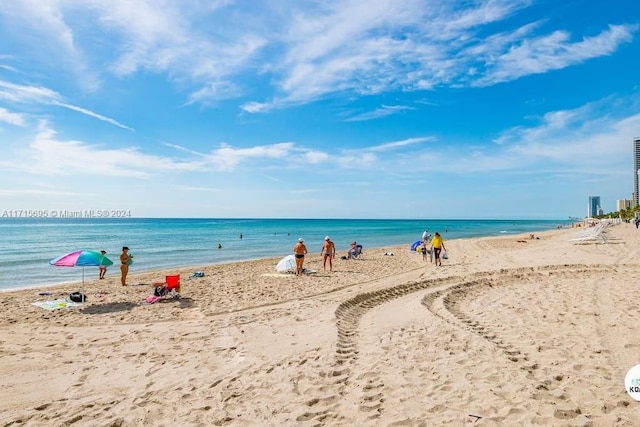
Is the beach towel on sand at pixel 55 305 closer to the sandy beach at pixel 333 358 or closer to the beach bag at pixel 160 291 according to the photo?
the sandy beach at pixel 333 358

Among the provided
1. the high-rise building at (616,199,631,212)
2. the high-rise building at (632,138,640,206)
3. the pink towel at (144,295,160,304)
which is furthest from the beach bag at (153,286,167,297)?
the high-rise building at (616,199,631,212)

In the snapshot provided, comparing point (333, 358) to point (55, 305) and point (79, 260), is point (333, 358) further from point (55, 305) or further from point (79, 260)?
point (55, 305)

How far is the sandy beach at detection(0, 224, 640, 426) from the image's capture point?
14.5 ft

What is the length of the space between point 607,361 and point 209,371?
5.89m

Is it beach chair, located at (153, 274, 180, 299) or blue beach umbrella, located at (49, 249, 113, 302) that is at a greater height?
blue beach umbrella, located at (49, 249, 113, 302)

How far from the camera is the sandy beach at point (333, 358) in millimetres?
4410

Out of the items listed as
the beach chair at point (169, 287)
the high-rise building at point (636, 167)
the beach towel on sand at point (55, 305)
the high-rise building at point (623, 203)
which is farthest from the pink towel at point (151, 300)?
the high-rise building at point (623, 203)

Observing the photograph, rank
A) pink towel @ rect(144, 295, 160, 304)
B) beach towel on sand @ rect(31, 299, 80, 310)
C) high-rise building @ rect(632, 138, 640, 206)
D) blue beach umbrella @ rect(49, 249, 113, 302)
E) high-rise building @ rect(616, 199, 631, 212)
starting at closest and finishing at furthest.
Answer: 1. blue beach umbrella @ rect(49, 249, 113, 302)
2. beach towel on sand @ rect(31, 299, 80, 310)
3. pink towel @ rect(144, 295, 160, 304)
4. high-rise building @ rect(632, 138, 640, 206)
5. high-rise building @ rect(616, 199, 631, 212)

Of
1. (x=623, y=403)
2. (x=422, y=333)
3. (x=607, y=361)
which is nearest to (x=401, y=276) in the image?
(x=422, y=333)

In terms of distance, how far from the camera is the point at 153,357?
21.5ft

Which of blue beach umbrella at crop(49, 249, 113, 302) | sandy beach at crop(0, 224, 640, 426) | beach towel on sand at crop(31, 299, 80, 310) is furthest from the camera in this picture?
beach towel on sand at crop(31, 299, 80, 310)

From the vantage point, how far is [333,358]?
5.98 meters

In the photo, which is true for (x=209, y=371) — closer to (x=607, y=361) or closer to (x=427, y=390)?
(x=427, y=390)

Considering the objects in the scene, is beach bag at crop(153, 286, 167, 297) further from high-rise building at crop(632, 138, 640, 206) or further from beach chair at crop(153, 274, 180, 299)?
high-rise building at crop(632, 138, 640, 206)
